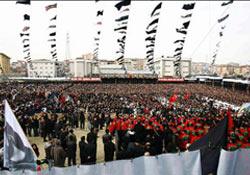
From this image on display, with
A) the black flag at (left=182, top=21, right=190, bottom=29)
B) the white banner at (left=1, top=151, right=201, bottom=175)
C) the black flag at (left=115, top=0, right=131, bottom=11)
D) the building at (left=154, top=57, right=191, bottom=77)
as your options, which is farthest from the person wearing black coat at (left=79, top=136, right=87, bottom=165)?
the building at (left=154, top=57, right=191, bottom=77)

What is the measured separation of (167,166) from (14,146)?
3335mm

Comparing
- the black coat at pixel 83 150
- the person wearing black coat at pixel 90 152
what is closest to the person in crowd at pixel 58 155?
the black coat at pixel 83 150

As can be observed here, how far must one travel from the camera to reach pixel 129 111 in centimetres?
2084

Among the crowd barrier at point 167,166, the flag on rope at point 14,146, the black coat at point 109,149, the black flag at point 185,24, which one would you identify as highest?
the black flag at point 185,24

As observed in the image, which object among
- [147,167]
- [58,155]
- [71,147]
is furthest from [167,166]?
[71,147]

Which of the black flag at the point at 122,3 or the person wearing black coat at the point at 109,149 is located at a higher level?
the black flag at the point at 122,3

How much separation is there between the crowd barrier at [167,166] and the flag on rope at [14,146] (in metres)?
0.86

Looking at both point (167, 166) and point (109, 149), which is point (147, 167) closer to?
point (167, 166)

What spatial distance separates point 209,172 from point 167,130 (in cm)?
331

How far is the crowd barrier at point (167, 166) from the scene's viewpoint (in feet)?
18.5

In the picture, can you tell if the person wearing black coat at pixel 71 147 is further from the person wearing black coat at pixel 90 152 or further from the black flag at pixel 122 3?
the black flag at pixel 122 3

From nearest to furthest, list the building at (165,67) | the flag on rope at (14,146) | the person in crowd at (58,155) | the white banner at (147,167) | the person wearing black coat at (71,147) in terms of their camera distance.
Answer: the white banner at (147,167), the flag on rope at (14,146), the person in crowd at (58,155), the person wearing black coat at (71,147), the building at (165,67)

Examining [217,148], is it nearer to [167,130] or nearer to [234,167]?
[234,167]

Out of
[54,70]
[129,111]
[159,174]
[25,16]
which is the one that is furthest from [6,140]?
[54,70]
